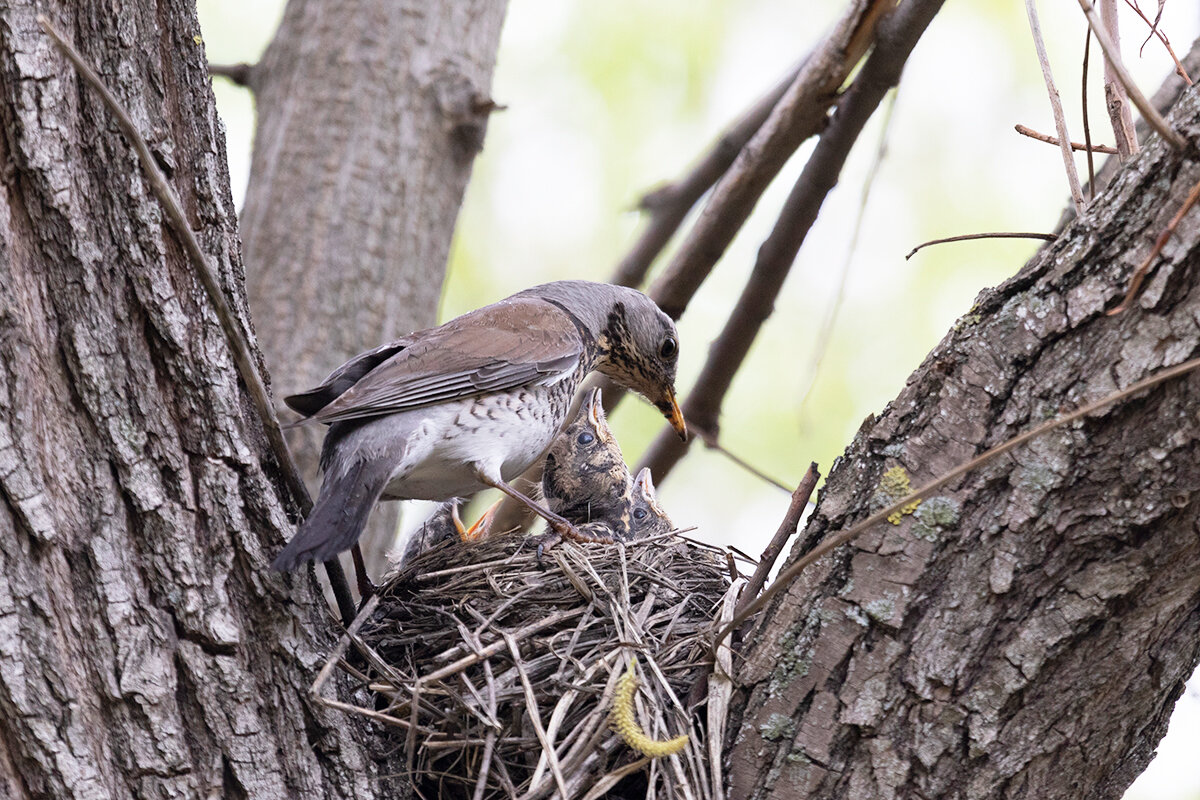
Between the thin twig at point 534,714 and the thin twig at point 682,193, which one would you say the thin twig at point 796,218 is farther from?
the thin twig at point 534,714

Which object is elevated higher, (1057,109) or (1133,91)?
(1057,109)

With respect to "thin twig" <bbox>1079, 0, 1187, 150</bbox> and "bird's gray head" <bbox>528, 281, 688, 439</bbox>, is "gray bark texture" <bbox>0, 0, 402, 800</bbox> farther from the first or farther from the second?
"bird's gray head" <bbox>528, 281, 688, 439</bbox>

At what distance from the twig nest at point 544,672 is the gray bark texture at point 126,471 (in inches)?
12.1

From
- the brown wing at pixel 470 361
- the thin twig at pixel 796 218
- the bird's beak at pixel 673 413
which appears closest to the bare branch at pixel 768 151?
the thin twig at pixel 796 218

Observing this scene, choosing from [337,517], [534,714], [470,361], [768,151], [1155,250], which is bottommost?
[534,714]

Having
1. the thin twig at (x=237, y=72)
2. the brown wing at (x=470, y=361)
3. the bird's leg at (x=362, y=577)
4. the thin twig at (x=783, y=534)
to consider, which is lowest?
the bird's leg at (x=362, y=577)

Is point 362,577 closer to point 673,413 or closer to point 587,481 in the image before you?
point 587,481

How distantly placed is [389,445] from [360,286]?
4.19 feet

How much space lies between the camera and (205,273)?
1850 millimetres

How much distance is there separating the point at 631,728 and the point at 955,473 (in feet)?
2.38

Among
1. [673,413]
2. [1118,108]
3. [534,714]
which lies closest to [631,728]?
[534,714]

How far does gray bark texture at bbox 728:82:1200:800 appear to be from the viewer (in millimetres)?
1637

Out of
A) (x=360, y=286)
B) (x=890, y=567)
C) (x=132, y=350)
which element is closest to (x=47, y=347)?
(x=132, y=350)

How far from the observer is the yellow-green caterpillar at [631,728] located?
6.00 feet
